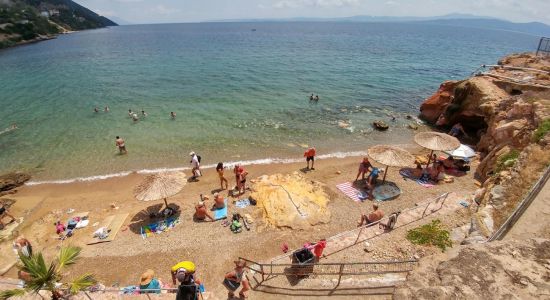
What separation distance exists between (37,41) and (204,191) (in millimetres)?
133295

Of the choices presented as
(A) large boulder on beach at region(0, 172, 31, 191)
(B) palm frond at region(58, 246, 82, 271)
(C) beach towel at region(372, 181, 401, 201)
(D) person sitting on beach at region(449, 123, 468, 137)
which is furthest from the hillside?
(D) person sitting on beach at region(449, 123, 468, 137)

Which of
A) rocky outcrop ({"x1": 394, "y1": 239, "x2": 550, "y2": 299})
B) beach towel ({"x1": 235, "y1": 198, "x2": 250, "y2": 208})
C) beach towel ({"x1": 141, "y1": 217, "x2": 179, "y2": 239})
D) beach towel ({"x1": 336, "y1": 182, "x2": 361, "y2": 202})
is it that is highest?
rocky outcrop ({"x1": 394, "y1": 239, "x2": 550, "y2": 299})

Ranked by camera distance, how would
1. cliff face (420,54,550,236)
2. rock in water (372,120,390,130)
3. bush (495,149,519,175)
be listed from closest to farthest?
cliff face (420,54,550,236), bush (495,149,519,175), rock in water (372,120,390,130)

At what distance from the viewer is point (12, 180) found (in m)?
18.8

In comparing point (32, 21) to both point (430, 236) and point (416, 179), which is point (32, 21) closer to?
point (416, 179)

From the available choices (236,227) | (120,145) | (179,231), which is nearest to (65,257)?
(179,231)

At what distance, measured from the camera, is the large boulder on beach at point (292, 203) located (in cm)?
1345

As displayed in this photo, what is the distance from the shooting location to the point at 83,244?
13.2m

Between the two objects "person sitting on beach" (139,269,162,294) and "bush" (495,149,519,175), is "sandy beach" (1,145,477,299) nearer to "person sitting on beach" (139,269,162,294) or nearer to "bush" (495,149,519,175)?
"person sitting on beach" (139,269,162,294)

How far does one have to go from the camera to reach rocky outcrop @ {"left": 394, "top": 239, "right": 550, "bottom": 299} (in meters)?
4.38

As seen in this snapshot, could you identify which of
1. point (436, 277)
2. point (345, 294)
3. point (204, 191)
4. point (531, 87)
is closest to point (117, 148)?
point (204, 191)

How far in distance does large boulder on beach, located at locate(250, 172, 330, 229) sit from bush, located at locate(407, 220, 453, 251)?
12.7 ft

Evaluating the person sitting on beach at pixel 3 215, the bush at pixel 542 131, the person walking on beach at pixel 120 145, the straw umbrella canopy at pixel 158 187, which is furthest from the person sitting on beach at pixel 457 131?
the person sitting on beach at pixel 3 215

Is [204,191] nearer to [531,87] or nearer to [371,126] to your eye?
[371,126]
